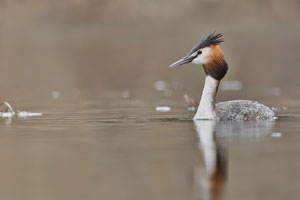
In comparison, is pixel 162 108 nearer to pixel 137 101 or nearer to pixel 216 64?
pixel 137 101

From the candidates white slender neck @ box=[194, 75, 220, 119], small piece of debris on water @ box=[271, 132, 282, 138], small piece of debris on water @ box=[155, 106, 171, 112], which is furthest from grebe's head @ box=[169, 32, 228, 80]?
small piece of debris on water @ box=[271, 132, 282, 138]

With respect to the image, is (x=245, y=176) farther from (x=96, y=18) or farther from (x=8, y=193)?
(x=96, y=18)

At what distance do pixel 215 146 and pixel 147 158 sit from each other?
1.02 metres

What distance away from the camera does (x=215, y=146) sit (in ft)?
32.2

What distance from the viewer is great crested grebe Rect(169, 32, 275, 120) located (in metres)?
12.5

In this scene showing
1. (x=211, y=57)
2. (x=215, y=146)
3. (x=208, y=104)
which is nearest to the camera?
(x=215, y=146)

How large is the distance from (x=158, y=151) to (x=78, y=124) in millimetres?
2931

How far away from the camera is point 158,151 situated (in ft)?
31.4

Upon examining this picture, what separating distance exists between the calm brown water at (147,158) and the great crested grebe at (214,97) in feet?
0.88

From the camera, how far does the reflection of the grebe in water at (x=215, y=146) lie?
24.9 feet

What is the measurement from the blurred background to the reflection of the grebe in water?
13.1 ft

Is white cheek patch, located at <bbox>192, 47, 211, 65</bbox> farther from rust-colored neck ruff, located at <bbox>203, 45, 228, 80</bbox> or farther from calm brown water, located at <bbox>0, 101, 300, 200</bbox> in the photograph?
calm brown water, located at <bbox>0, 101, 300, 200</bbox>

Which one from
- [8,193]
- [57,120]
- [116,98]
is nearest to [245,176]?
[8,193]

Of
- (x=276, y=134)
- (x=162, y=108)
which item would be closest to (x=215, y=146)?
(x=276, y=134)
